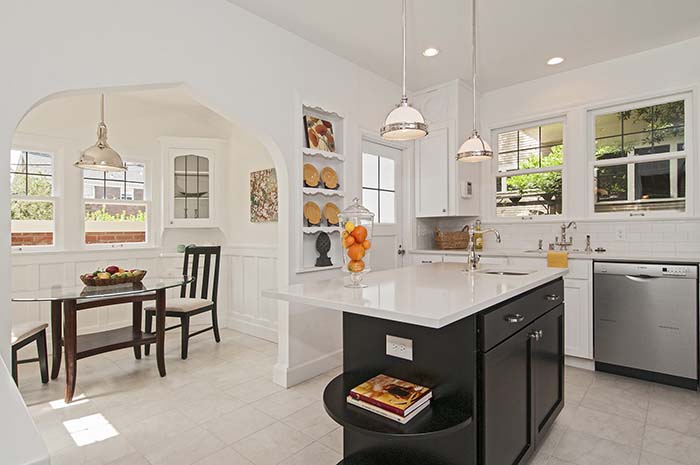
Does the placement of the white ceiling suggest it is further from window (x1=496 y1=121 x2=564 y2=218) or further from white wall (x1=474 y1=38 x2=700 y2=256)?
window (x1=496 y1=121 x2=564 y2=218)

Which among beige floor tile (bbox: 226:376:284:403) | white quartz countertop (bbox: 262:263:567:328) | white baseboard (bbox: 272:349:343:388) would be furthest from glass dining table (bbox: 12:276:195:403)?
white quartz countertop (bbox: 262:263:567:328)

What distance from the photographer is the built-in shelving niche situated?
10.9 ft

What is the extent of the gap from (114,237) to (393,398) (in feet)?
14.4

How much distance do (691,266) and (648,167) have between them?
4.01ft

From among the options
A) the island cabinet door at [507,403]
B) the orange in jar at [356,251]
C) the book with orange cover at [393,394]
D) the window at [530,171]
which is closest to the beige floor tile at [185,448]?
the book with orange cover at [393,394]

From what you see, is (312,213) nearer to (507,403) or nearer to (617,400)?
(507,403)

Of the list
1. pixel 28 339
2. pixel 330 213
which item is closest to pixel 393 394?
pixel 330 213

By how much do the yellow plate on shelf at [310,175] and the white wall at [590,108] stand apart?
7.65 feet

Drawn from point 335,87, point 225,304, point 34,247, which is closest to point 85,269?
point 34,247

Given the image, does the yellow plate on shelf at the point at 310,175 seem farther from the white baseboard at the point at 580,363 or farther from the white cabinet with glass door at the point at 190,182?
the white baseboard at the point at 580,363

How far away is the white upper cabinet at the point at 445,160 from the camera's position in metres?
4.35

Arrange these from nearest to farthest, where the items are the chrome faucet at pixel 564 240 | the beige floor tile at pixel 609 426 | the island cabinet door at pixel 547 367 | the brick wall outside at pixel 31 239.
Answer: the island cabinet door at pixel 547 367, the beige floor tile at pixel 609 426, the brick wall outside at pixel 31 239, the chrome faucet at pixel 564 240

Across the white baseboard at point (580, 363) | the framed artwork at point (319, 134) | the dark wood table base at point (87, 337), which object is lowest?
the white baseboard at point (580, 363)

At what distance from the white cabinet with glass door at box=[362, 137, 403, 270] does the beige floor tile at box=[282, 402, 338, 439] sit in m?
1.84
